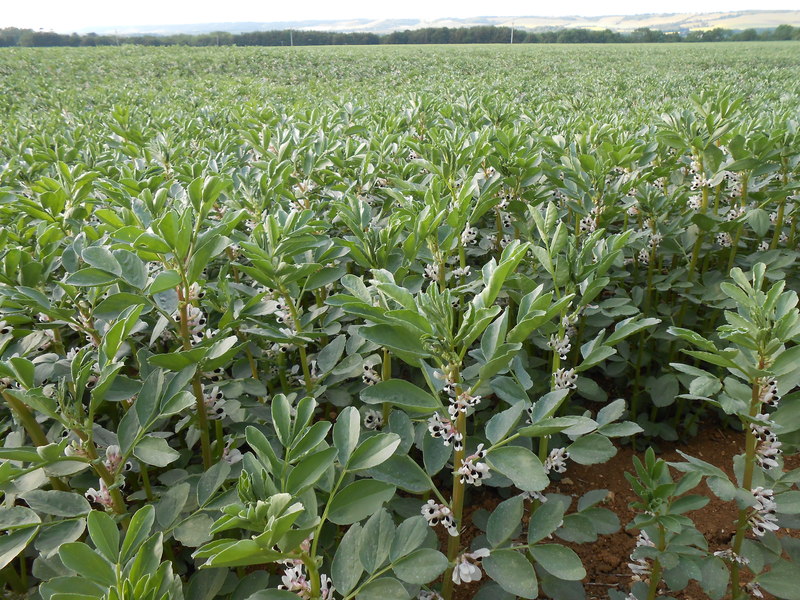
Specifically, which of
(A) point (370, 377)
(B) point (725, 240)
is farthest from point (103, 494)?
(B) point (725, 240)

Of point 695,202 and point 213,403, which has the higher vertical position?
point 695,202

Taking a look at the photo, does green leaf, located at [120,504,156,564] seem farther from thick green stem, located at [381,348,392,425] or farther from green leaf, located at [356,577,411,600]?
thick green stem, located at [381,348,392,425]

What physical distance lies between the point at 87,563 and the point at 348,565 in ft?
1.47

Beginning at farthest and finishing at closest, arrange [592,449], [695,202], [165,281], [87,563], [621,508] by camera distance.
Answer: [695,202], [621,508], [592,449], [165,281], [87,563]

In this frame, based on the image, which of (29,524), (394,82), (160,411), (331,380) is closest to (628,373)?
(331,380)

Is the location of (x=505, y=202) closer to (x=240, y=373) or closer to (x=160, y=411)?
(x=240, y=373)

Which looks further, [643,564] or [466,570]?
[643,564]

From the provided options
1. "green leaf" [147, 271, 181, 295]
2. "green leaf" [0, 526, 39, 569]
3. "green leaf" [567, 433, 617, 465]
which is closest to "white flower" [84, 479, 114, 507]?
"green leaf" [0, 526, 39, 569]

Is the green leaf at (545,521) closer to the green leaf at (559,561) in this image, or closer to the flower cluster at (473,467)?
the green leaf at (559,561)

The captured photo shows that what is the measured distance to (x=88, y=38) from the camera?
4728 cm

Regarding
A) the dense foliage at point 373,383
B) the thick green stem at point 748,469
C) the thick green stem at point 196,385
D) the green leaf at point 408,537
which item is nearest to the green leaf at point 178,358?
the dense foliage at point 373,383

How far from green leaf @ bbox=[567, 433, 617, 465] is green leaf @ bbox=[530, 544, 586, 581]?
21 centimetres

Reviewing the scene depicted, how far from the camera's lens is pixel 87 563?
896 mm

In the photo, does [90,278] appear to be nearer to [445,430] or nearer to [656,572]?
[445,430]
